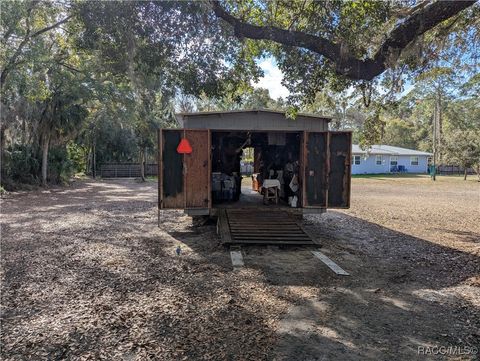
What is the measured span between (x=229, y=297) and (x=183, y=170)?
4666 millimetres

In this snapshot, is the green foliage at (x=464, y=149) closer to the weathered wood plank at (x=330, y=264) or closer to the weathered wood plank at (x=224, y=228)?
the weathered wood plank at (x=224, y=228)

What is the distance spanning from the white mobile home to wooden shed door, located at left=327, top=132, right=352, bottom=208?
30.5 m

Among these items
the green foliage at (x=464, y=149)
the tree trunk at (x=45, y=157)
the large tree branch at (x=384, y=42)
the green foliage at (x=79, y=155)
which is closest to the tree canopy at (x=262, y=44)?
the large tree branch at (x=384, y=42)

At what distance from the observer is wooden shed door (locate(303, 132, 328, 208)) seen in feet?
29.5

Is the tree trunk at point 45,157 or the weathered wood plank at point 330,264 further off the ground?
the tree trunk at point 45,157

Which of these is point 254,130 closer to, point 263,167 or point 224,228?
point 224,228

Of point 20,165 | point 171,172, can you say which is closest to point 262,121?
point 171,172

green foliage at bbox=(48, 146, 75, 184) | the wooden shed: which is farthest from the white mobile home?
the wooden shed

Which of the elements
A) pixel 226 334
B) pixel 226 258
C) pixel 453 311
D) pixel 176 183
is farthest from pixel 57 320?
pixel 176 183

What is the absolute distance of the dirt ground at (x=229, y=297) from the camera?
338 centimetres

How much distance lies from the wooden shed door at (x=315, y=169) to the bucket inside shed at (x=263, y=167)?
21.7 inches

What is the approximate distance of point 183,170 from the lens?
8789 millimetres

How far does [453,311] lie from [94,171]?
3021cm

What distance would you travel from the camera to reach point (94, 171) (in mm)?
30500
